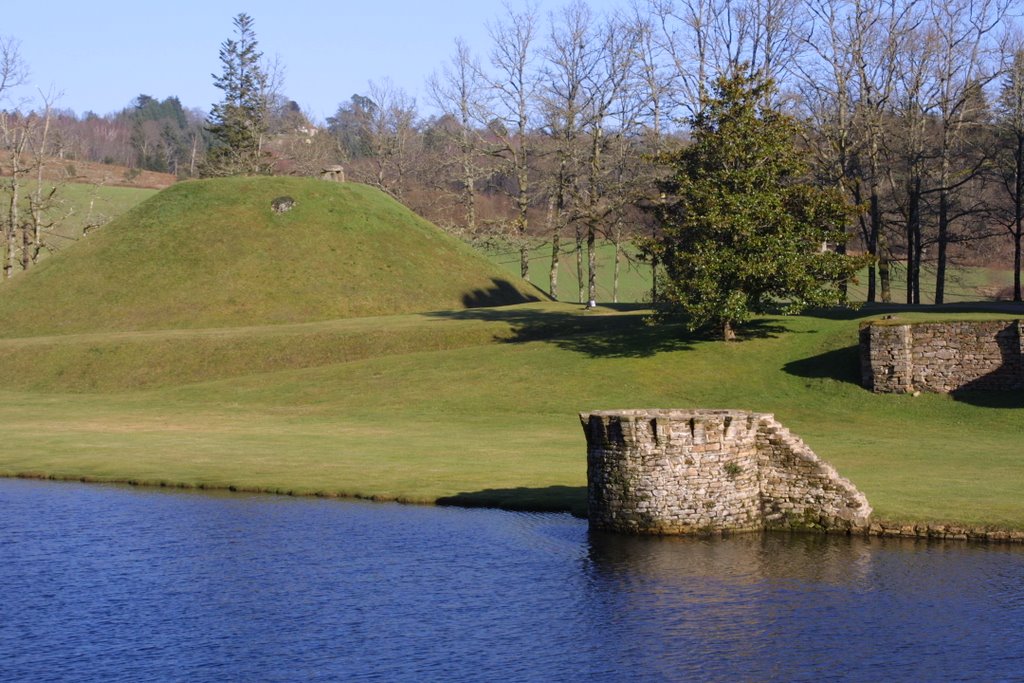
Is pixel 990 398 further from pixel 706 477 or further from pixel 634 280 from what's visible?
pixel 634 280

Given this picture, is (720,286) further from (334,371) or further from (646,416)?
(646,416)

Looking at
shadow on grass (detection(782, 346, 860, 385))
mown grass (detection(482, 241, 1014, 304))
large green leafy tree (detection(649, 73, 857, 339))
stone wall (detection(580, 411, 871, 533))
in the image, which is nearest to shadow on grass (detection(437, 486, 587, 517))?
stone wall (detection(580, 411, 871, 533))

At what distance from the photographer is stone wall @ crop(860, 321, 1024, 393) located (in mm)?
55438

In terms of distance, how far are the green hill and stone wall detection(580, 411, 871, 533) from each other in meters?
65.7

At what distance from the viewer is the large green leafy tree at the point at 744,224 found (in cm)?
6303

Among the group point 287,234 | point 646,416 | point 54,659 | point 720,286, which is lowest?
point 54,659

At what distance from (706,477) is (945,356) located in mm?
29302

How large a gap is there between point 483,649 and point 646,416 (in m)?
9.75

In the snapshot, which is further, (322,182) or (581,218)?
(322,182)

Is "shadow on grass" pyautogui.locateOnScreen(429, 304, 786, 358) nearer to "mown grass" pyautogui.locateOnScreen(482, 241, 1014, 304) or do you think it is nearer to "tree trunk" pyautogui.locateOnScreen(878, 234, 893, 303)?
"tree trunk" pyautogui.locateOnScreen(878, 234, 893, 303)

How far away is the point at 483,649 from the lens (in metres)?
23.4

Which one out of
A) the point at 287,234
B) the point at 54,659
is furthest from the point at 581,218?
the point at 54,659

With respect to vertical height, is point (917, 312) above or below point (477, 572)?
above

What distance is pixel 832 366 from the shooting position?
6138 centimetres
